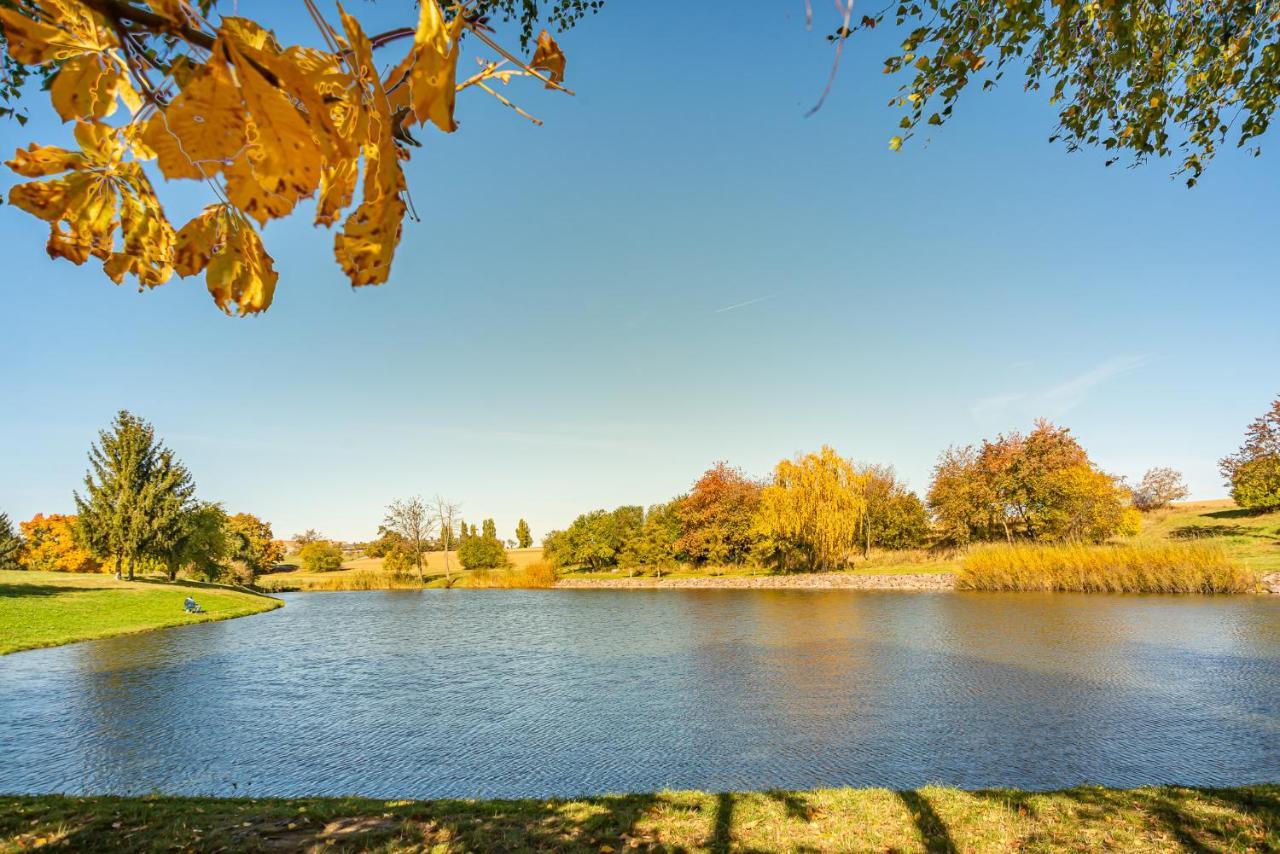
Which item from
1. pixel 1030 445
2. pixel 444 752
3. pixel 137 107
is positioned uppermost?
pixel 1030 445

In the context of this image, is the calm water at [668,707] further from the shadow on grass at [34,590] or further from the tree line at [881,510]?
the tree line at [881,510]

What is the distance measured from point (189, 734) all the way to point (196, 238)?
1034 centimetres

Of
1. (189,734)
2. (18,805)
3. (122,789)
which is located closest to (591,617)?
(189,734)

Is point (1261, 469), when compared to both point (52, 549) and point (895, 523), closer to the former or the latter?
point (895, 523)

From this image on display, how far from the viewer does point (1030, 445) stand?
36344 mm

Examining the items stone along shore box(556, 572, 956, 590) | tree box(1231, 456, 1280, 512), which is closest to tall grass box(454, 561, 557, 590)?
stone along shore box(556, 572, 956, 590)

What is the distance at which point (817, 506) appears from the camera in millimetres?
33625

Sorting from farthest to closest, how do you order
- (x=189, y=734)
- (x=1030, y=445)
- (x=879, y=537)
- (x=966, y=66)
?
(x=879, y=537)
(x=1030, y=445)
(x=189, y=734)
(x=966, y=66)

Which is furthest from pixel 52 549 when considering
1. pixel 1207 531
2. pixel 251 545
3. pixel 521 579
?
pixel 1207 531

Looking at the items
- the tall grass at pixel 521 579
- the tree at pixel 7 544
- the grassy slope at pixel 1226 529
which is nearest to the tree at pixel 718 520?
the tall grass at pixel 521 579

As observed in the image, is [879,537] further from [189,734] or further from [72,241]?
[72,241]

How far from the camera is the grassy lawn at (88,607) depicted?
16.0m

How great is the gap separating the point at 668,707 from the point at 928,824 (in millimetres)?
5374

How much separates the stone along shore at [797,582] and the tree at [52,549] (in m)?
30.9
